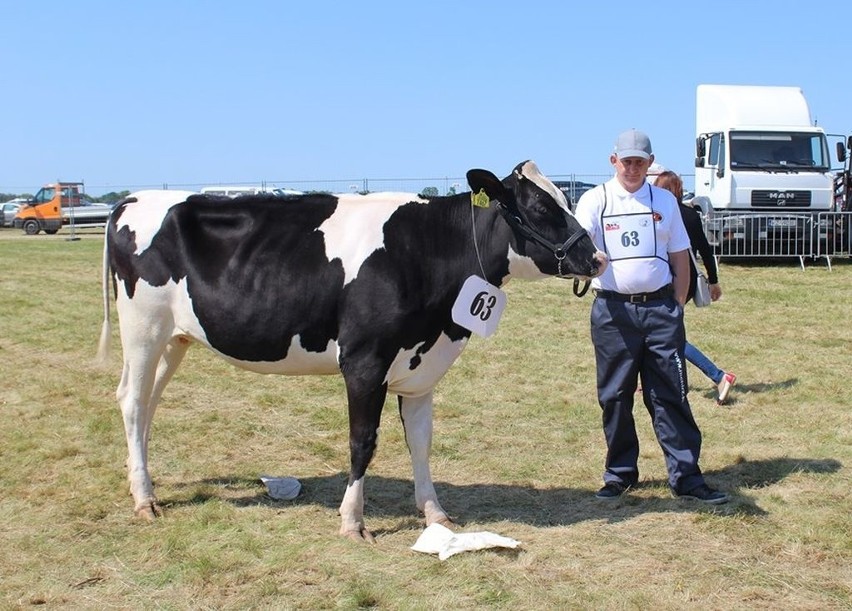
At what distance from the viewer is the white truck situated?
19188 millimetres

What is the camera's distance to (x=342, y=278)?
16.4 ft

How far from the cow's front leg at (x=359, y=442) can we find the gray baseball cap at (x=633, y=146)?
A: 195 cm

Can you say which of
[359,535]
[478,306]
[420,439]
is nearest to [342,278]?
[478,306]

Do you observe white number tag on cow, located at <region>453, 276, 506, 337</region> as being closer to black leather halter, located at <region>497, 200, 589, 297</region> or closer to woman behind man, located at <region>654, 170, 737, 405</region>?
black leather halter, located at <region>497, 200, 589, 297</region>

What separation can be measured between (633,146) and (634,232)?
0.50m

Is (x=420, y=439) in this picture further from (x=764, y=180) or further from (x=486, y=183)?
(x=764, y=180)

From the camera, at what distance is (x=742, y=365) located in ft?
31.0

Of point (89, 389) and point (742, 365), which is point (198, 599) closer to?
point (89, 389)

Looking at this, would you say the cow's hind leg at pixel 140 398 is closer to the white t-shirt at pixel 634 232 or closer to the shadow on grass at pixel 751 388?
the white t-shirt at pixel 634 232

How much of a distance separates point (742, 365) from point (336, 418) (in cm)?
443

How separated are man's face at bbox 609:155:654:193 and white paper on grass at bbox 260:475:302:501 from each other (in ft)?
8.98

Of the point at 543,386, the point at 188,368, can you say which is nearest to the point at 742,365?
the point at 543,386

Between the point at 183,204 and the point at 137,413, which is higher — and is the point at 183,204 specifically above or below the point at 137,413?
above

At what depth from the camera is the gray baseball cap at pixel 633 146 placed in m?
5.34
